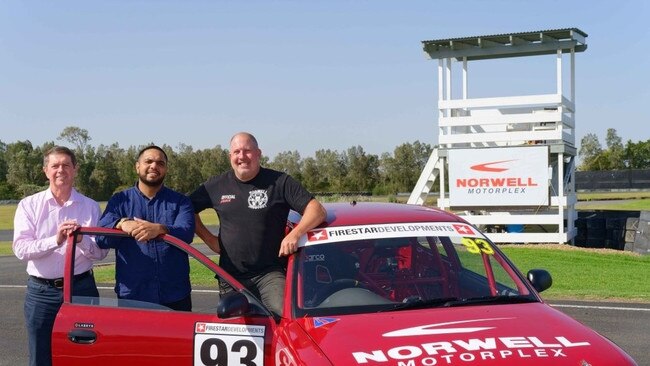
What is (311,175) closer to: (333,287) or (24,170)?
(24,170)

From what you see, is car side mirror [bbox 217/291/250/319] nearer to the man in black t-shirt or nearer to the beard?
the man in black t-shirt

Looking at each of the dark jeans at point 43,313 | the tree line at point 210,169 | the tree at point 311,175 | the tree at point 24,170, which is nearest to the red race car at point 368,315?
the dark jeans at point 43,313

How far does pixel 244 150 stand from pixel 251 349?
160 centimetres

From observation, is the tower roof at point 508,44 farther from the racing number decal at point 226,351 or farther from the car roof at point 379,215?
the racing number decal at point 226,351

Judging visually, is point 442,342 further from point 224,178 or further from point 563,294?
point 563,294

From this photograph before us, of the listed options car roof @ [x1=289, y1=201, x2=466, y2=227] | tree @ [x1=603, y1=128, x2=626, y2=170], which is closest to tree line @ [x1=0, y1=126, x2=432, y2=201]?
tree @ [x1=603, y1=128, x2=626, y2=170]

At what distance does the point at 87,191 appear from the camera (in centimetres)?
6256

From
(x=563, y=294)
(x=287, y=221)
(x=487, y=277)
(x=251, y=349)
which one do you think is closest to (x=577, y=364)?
(x=487, y=277)

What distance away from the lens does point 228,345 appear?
4156 mm

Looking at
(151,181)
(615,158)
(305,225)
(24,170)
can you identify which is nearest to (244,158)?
(151,181)

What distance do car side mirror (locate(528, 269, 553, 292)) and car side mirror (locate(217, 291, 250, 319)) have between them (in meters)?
1.88

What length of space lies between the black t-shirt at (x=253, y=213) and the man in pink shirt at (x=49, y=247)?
0.81m

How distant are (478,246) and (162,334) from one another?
6.77ft

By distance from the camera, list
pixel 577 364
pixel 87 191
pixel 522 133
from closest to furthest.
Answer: pixel 577 364, pixel 522 133, pixel 87 191
